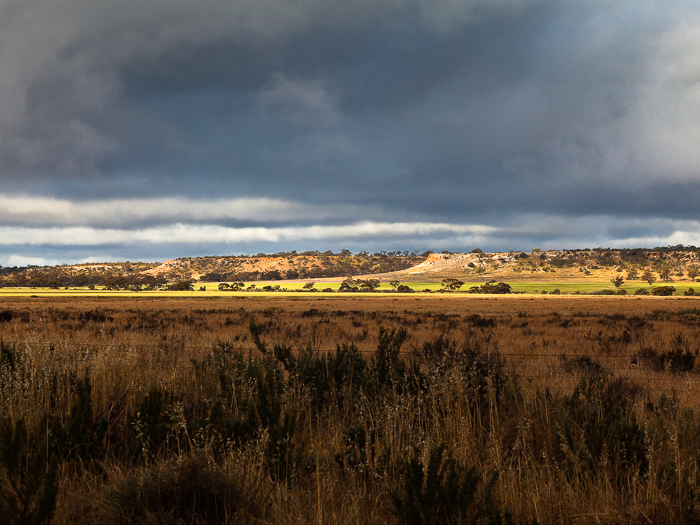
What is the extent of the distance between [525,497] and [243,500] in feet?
7.78

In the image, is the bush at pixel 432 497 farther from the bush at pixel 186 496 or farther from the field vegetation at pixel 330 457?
the bush at pixel 186 496

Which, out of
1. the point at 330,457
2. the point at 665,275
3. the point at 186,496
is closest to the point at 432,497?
the point at 330,457

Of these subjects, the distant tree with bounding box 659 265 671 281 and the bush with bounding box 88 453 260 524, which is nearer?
the bush with bounding box 88 453 260 524

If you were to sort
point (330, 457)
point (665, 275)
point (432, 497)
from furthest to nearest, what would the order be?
1. point (665, 275)
2. point (330, 457)
3. point (432, 497)

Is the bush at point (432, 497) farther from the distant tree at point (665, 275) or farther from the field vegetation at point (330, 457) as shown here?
the distant tree at point (665, 275)

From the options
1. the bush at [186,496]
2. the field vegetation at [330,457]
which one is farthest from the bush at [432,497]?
the bush at [186,496]

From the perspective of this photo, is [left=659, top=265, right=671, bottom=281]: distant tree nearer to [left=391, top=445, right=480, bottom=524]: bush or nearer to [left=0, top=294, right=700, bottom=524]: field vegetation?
[left=0, top=294, right=700, bottom=524]: field vegetation

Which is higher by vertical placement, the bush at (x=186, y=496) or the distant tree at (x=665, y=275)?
the bush at (x=186, y=496)

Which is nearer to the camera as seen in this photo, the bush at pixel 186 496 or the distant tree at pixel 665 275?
the bush at pixel 186 496

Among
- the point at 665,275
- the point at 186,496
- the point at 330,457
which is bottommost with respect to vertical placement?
the point at 665,275

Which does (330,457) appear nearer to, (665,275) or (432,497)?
(432,497)

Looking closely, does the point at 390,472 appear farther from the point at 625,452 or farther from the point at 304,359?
the point at 304,359

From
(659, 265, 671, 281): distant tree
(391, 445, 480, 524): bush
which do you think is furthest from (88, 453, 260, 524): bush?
(659, 265, 671, 281): distant tree

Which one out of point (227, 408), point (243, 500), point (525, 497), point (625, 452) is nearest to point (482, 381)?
point (625, 452)
